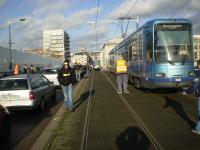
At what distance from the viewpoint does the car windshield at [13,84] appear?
43.7ft

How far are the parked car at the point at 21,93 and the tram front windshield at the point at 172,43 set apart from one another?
6.39 meters

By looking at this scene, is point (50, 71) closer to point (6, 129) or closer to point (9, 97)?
point (9, 97)

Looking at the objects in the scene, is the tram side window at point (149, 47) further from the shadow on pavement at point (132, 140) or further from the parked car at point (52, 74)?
the shadow on pavement at point (132, 140)

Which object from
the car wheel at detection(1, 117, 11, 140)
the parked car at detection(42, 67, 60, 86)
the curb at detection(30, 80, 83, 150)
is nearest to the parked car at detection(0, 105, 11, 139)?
the car wheel at detection(1, 117, 11, 140)

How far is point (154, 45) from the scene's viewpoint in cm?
1842

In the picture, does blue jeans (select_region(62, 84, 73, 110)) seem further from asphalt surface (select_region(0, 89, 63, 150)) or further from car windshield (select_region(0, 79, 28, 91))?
car windshield (select_region(0, 79, 28, 91))

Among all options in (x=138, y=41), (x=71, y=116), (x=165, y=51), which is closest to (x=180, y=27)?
(x=165, y=51)

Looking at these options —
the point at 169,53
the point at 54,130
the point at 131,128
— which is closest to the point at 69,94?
the point at 54,130

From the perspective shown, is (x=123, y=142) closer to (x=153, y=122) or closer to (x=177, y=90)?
(x=153, y=122)

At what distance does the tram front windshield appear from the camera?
18375mm

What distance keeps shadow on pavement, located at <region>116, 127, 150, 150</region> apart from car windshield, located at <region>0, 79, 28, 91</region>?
4851 mm

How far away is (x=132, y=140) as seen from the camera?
848 cm

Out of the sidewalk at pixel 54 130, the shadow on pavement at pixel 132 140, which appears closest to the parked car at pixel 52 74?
the sidewalk at pixel 54 130

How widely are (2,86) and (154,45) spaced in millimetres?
7697
